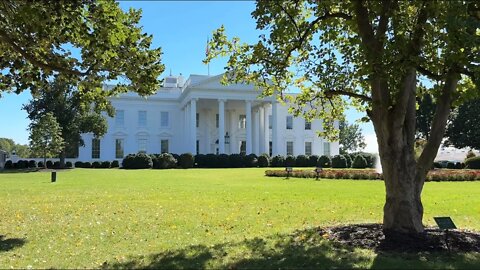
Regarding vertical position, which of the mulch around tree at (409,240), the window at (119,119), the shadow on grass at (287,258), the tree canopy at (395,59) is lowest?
the shadow on grass at (287,258)

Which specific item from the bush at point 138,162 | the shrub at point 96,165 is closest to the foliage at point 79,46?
the bush at point 138,162

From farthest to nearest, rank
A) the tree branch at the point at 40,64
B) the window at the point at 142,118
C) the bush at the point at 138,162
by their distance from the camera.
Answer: the window at the point at 142,118 < the bush at the point at 138,162 < the tree branch at the point at 40,64

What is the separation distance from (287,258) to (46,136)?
44.8m

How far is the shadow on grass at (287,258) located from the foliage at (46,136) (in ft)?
141

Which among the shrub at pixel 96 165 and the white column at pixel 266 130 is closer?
the shrub at pixel 96 165

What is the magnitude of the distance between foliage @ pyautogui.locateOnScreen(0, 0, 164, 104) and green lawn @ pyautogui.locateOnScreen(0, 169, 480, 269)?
2.98m

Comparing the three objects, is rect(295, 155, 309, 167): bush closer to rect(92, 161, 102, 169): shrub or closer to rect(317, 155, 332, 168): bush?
rect(317, 155, 332, 168): bush

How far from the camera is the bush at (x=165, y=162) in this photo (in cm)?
4888

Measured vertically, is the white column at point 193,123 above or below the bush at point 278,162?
above

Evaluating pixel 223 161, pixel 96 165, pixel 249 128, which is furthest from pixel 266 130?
pixel 96 165

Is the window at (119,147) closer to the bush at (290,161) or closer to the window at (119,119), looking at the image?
the window at (119,119)

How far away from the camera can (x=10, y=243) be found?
840 cm

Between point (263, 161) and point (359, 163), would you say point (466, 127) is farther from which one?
point (263, 161)

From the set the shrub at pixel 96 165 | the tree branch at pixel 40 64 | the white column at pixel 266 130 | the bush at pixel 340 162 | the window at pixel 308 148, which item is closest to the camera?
the tree branch at pixel 40 64
